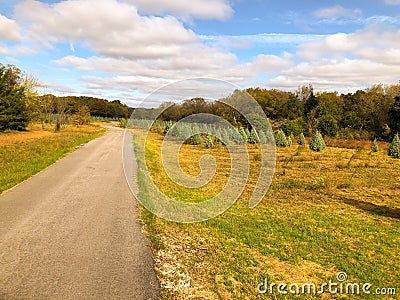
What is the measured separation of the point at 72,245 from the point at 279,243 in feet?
12.3

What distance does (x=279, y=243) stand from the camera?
6098 millimetres

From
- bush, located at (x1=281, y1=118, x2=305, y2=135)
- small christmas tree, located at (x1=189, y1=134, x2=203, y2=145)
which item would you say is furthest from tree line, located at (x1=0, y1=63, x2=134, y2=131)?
bush, located at (x1=281, y1=118, x2=305, y2=135)

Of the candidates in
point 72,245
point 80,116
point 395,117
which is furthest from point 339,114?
point 72,245

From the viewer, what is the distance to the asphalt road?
157 inches

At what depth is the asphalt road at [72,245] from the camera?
3980 millimetres

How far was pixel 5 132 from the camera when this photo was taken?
33812 mm

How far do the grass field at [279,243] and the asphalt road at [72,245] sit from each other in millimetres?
400

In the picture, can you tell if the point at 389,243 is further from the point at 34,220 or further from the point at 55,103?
the point at 55,103

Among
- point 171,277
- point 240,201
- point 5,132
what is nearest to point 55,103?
point 5,132

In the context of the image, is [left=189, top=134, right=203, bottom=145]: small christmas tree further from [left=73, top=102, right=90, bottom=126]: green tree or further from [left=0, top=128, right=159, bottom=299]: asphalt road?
[left=73, top=102, right=90, bottom=126]: green tree

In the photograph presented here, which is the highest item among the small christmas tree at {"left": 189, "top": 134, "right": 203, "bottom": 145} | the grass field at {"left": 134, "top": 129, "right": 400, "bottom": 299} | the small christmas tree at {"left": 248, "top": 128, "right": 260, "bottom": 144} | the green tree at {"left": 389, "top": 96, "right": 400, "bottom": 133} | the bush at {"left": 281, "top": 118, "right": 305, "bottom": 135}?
the green tree at {"left": 389, "top": 96, "right": 400, "bottom": 133}

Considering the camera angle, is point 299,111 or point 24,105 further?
point 299,111

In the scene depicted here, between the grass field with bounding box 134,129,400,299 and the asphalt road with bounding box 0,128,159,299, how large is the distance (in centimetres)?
40

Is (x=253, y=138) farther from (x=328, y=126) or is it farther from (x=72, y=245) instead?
(x=72, y=245)
